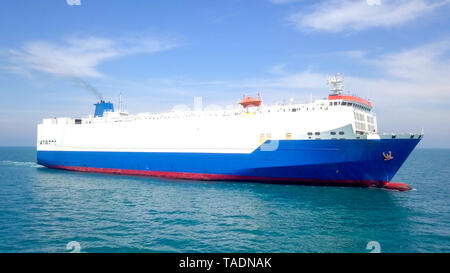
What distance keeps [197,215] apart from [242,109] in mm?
15322

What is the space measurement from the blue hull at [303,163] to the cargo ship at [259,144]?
0.24 feet

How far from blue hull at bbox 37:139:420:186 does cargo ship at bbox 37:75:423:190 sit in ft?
0.24

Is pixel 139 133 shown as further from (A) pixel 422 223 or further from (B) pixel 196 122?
(A) pixel 422 223

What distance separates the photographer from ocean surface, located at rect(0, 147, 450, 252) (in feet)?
38.4

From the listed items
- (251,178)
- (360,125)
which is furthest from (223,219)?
(360,125)

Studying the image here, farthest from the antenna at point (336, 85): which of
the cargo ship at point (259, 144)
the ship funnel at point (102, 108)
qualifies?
the ship funnel at point (102, 108)

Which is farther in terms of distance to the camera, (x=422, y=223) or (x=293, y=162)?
(x=293, y=162)

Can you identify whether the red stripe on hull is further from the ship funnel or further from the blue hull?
the ship funnel

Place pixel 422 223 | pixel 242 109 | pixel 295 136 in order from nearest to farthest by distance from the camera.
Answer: pixel 422 223 → pixel 295 136 → pixel 242 109

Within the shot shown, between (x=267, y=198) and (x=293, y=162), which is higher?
(x=293, y=162)
